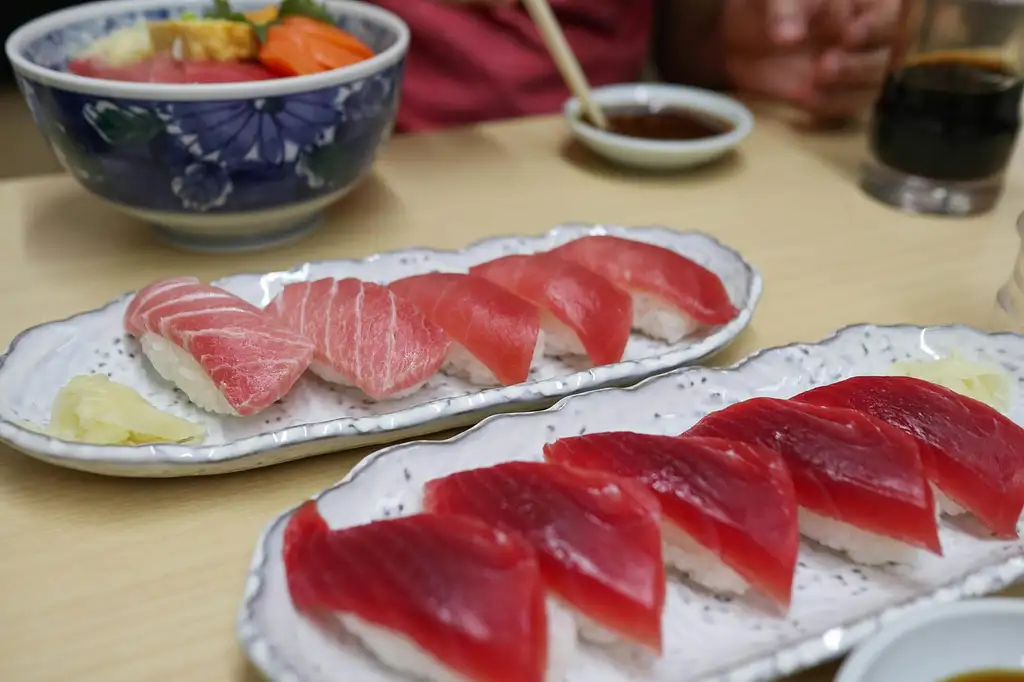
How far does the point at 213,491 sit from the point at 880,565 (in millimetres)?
648

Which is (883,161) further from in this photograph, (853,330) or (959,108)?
(853,330)

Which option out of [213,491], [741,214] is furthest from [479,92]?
[213,491]

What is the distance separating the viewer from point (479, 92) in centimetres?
197

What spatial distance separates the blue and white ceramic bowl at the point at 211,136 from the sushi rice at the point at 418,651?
0.74 metres

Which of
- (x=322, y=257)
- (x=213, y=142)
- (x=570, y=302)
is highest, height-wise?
(x=213, y=142)

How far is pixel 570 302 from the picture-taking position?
3.51 feet

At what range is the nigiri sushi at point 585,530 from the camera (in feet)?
2.21

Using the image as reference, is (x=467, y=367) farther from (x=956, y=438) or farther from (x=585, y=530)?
(x=956, y=438)

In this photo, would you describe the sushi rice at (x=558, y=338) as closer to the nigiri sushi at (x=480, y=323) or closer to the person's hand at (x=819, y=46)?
the nigiri sushi at (x=480, y=323)

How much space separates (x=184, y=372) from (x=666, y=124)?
1153 mm

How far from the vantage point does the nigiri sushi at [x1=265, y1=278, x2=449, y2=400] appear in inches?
38.2

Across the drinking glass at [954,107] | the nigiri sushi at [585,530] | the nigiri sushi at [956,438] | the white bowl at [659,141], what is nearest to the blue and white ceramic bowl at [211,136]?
the white bowl at [659,141]

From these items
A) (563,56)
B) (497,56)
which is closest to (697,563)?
(563,56)

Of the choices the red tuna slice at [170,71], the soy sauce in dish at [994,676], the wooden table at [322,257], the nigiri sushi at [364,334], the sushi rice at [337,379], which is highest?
the red tuna slice at [170,71]
